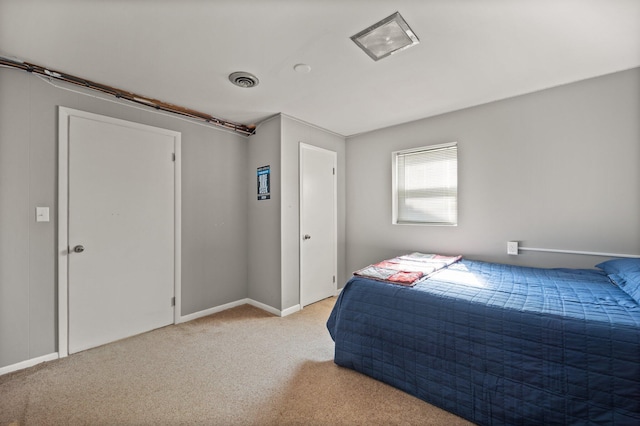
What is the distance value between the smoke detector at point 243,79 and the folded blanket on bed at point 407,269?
1913 millimetres

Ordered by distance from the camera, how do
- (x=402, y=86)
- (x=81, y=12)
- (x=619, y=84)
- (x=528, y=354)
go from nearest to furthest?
(x=528, y=354)
(x=81, y=12)
(x=619, y=84)
(x=402, y=86)

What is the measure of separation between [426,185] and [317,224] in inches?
59.0

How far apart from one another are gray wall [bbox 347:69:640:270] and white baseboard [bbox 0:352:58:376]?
3.68m

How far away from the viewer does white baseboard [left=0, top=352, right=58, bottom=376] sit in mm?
2051

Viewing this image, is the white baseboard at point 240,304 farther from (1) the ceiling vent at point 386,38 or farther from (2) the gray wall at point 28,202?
(1) the ceiling vent at point 386,38

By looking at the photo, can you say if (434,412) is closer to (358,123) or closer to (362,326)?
(362,326)

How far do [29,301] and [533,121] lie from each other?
471 centimetres

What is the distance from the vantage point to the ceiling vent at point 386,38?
66.3 inches

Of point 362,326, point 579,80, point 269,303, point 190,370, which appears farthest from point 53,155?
point 579,80

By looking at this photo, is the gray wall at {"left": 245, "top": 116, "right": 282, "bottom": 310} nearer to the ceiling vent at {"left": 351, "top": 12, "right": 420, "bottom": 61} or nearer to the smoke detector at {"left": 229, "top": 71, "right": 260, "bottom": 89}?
the smoke detector at {"left": 229, "top": 71, "right": 260, "bottom": 89}

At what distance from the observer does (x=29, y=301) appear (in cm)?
216

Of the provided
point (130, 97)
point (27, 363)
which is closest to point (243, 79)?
point (130, 97)

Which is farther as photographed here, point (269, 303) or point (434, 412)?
point (269, 303)

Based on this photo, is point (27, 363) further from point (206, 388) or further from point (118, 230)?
point (206, 388)
